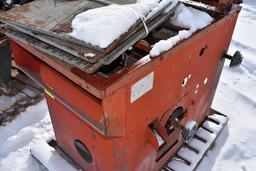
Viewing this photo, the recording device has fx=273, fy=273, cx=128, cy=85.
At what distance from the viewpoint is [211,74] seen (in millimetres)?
1658

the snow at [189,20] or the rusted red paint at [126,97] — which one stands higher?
the snow at [189,20]

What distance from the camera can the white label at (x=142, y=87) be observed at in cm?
101

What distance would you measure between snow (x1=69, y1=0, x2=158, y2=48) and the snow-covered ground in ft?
3.98

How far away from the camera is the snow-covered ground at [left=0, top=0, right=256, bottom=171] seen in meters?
1.90

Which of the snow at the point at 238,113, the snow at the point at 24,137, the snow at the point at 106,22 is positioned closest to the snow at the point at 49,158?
the snow at the point at 24,137

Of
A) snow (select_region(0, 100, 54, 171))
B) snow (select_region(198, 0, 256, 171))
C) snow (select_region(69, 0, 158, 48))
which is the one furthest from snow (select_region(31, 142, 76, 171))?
snow (select_region(69, 0, 158, 48))

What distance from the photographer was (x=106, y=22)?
1013mm

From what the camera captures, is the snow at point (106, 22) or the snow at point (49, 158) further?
the snow at point (49, 158)

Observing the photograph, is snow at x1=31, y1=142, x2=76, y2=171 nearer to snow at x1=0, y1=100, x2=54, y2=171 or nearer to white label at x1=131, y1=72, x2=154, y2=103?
snow at x1=0, y1=100, x2=54, y2=171

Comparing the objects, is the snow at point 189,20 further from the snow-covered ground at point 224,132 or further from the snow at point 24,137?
the snow at point 24,137

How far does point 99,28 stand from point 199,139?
4.21 feet

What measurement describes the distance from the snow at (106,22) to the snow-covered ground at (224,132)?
3.98ft

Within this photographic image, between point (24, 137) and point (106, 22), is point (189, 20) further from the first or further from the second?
point (24, 137)

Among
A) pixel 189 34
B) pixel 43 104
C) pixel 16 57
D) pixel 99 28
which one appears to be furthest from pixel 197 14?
pixel 43 104
